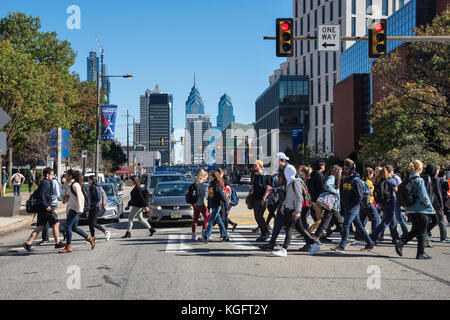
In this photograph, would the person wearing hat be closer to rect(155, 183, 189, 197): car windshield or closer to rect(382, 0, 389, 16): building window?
rect(155, 183, 189, 197): car windshield

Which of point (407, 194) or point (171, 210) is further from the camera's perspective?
point (171, 210)

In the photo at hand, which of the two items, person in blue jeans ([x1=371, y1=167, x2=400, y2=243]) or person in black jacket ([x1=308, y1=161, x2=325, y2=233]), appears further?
person in black jacket ([x1=308, y1=161, x2=325, y2=233])

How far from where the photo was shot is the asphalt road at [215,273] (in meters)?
6.46

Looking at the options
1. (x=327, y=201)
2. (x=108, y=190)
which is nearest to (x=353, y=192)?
(x=327, y=201)

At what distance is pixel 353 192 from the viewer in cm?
1015

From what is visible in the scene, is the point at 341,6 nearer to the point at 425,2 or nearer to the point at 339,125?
the point at 339,125

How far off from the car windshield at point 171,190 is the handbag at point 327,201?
668 cm

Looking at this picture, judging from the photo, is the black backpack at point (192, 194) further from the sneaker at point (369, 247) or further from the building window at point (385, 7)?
the building window at point (385, 7)

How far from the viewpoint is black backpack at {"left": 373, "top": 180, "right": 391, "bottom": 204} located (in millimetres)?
10961

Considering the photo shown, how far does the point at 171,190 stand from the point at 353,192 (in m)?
7.80

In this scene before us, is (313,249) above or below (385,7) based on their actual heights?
below

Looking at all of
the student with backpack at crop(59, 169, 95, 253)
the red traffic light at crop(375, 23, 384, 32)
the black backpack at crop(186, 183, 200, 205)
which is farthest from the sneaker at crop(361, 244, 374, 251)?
the student with backpack at crop(59, 169, 95, 253)

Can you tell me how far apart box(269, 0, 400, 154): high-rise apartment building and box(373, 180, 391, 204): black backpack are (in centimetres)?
5984

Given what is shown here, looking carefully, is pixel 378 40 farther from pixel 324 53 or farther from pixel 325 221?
pixel 324 53
